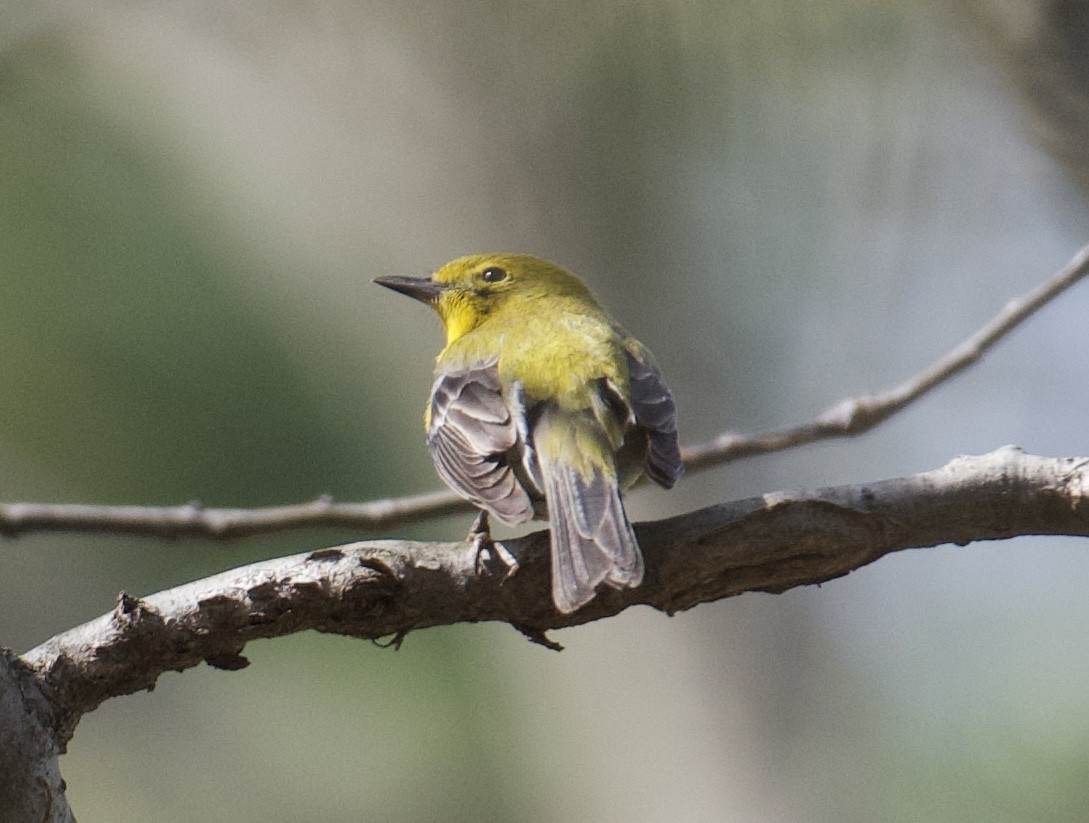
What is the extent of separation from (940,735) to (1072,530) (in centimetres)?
673

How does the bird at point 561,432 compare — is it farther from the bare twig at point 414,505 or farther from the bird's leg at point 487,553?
the bare twig at point 414,505

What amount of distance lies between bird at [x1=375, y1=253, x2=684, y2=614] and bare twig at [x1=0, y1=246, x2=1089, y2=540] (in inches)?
8.0

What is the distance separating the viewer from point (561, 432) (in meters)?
3.36

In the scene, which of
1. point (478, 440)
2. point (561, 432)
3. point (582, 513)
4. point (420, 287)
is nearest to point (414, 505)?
point (478, 440)

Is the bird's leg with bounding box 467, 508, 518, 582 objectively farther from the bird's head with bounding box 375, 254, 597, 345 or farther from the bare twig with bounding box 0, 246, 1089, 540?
the bird's head with bounding box 375, 254, 597, 345

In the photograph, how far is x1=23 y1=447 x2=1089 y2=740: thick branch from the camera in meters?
2.43

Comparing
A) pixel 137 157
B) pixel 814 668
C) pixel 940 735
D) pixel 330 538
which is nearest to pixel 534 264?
pixel 814 668

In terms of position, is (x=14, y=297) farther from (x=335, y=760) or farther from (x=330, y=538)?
(x=335, y=760)

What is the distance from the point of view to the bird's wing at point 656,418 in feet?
10.5

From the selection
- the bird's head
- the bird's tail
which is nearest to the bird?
the bird's tail

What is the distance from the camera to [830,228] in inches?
211

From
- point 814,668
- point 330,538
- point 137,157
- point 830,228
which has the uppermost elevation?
point 137,157

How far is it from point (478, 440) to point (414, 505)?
10.4 inches

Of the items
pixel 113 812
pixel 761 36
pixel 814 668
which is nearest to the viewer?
pixel 761 36
